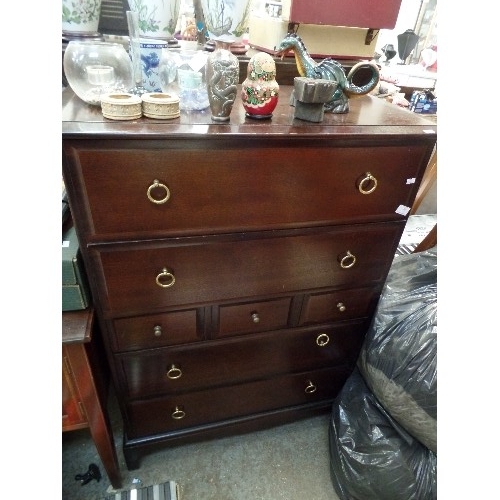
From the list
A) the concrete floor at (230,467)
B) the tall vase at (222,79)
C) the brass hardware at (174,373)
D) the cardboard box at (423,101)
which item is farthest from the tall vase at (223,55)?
the cardboard box at (423,101)

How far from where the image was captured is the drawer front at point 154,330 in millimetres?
898

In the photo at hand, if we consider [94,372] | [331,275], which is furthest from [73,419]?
[331,275]

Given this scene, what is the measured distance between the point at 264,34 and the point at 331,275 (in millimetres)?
742

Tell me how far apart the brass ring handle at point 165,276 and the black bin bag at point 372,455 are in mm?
789

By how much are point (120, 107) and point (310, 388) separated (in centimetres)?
107

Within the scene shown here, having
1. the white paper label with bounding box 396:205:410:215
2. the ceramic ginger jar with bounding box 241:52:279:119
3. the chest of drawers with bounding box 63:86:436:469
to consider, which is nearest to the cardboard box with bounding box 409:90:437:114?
the chest of drawers with bounding box 63:86:436:469

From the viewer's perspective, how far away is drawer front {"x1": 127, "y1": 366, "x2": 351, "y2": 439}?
3.67 ft

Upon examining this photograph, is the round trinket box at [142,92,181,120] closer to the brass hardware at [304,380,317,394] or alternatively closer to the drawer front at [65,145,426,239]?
the drawer front at [65,145,426,239]

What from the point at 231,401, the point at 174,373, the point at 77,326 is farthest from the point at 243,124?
the point at 231,401

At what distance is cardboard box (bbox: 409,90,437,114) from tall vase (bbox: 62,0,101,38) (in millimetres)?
1561
